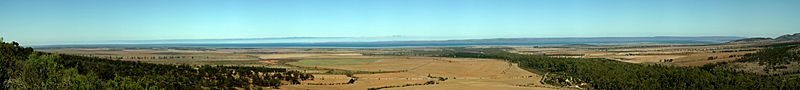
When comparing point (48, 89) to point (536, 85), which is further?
point (536, 85)

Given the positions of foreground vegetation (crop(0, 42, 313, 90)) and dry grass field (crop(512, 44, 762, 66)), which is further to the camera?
dry grass field (crop(512, 44, 762, 66))

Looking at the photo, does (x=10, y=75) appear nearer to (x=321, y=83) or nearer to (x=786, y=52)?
(x=321, y=83)

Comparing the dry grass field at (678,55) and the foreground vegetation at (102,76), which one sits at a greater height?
the foreground vegetation at (102,76)

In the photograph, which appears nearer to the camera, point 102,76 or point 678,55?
point 102,76

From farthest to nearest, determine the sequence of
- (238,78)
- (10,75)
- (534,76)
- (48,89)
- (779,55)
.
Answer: (779,55), (534,76), (238,78), (10,75), (48,89)

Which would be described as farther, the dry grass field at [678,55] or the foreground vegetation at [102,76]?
the dry grass field at [678,55]

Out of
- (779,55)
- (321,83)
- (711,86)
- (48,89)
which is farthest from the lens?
(779,55)

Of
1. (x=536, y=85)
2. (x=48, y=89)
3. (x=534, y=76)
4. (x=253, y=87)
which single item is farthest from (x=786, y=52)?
(x=48, y=89)

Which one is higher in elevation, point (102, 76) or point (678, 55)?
point (102, 76)
